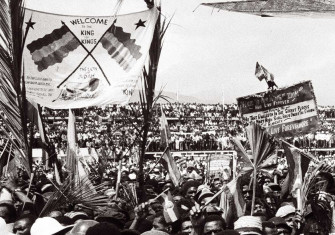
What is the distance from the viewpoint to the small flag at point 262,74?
10953 millimetres

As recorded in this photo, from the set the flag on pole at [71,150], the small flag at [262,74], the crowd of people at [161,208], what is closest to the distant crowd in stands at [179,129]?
the small flag at [262,74]

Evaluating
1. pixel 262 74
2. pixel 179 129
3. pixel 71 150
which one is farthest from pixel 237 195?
pixel 179 129

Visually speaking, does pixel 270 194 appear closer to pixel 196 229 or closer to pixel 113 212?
pixel 113 212

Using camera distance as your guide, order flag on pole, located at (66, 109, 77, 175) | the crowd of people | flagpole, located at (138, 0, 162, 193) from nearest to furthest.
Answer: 1. the crowd of people
2. flag on pole, located at (66, 109, 77, 175)
3. flagpole, located at (138, 0, 162, 193)

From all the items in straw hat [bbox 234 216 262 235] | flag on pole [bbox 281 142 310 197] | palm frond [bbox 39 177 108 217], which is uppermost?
flag on pole [bbox 281 142 310 197]

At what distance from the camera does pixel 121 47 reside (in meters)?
9.33

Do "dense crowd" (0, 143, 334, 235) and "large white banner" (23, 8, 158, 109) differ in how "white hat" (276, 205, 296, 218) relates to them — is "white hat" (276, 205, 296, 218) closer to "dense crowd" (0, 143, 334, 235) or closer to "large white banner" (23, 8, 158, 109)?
"dense crowd" (0, 143, 334, 235)

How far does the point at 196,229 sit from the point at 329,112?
48382 mm

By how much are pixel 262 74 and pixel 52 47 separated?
12.6 ft

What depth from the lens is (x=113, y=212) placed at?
22.4 feet

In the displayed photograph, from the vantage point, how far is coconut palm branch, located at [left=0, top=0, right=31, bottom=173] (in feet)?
25.3

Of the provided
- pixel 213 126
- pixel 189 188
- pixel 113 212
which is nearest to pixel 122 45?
pixel 189 188

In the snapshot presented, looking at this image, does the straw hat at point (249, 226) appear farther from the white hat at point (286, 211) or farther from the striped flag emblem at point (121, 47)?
the striped flag emblem at point (121, 47)

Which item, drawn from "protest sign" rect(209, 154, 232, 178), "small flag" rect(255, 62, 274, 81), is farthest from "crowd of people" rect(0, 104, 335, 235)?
"protest sign" rect(209, 154, 232, 178)
